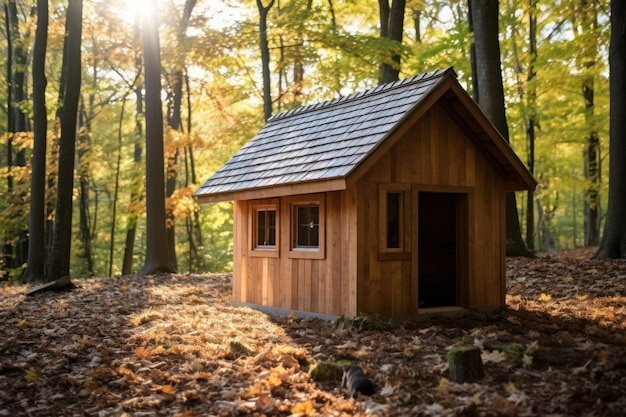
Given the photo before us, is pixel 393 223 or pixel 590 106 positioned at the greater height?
pixel 590 106

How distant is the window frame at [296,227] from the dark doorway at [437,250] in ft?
6.80

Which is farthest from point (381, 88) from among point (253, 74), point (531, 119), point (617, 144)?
point (253, 74)

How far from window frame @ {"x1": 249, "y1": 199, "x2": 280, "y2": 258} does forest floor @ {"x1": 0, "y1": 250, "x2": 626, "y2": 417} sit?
1.21m

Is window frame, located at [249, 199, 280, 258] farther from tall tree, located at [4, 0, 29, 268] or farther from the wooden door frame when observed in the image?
tall tree, located at [4, 0, 29, 268]

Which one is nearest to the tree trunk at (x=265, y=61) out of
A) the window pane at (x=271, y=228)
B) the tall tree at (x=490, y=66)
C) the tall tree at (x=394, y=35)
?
the tall tree at (x=394, y=35)

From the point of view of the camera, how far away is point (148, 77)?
17.0 meters

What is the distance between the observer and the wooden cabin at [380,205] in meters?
9.61

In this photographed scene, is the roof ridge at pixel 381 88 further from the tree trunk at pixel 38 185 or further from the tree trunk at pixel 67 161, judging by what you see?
the tree trunk at pixel 38 185

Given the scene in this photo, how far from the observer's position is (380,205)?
383 inches

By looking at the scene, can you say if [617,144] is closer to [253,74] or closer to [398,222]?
[398,222]

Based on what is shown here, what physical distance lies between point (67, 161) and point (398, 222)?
354 inches

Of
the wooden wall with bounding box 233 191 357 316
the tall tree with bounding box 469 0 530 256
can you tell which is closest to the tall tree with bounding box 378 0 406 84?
the tall tree with bounding box 469 0 530 256

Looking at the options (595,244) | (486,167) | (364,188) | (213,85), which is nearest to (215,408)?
(364,188)

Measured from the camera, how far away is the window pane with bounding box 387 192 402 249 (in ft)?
32.6
